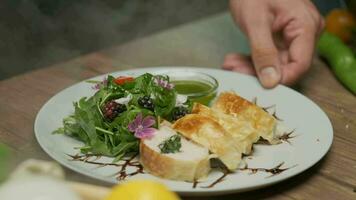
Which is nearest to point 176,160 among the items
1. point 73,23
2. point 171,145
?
point 171,145

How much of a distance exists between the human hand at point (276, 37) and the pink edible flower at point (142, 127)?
56 cm

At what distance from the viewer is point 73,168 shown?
130 cm

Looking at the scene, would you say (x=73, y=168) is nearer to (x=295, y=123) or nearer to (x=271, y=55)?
(x=295, y=123)

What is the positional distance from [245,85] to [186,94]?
0.73 ft

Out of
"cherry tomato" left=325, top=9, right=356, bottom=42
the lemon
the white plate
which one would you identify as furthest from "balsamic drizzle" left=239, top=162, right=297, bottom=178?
"cherry tomato" left=325, top=9, right=356, bottom=42

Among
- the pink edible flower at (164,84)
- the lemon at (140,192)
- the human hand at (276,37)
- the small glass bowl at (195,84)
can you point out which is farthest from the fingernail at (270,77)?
the lemon at (140,192)

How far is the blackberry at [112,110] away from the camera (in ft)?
5.07

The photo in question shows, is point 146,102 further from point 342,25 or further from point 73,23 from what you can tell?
point 73,23

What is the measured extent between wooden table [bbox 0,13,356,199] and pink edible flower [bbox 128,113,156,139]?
21cm

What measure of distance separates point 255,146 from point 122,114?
14.7 inches

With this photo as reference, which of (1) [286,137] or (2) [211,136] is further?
(1) [286,137]

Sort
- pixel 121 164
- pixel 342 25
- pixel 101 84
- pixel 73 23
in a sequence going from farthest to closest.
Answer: pixel 73 23
pixel 342 25
pixel 101 84
pixel 121 164

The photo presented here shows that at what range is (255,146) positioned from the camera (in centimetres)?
154

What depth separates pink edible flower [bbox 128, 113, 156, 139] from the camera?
144 cm
